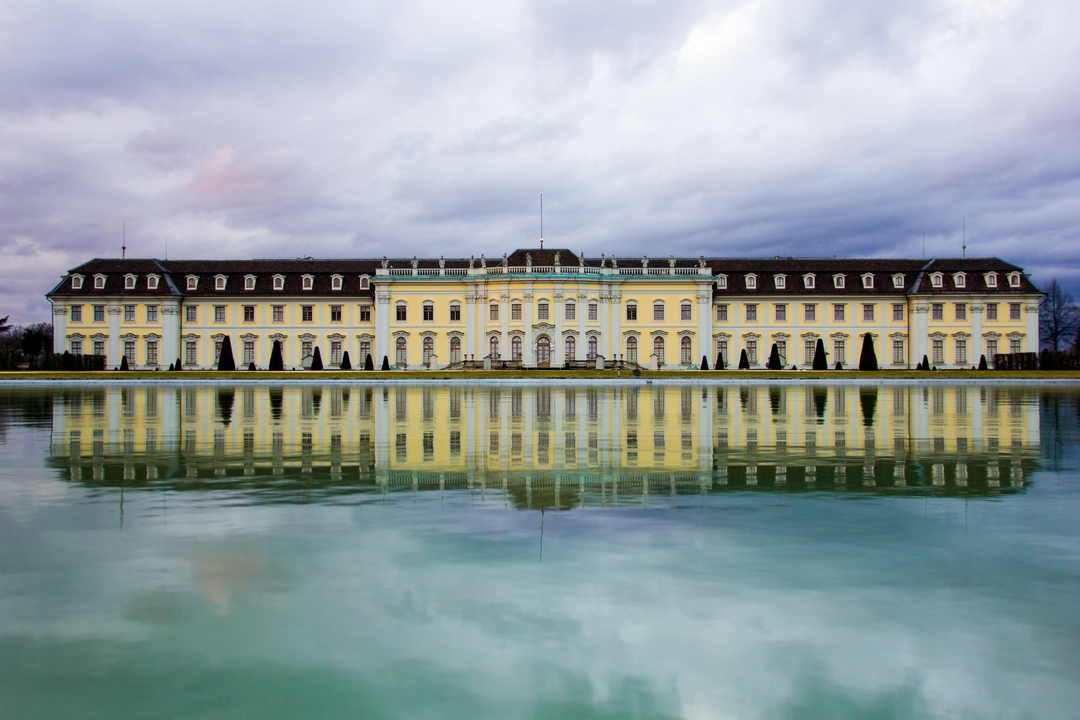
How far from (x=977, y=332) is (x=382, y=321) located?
47.4m

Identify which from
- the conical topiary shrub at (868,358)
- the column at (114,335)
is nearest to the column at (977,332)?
the conical topiary shrub at (868,358)

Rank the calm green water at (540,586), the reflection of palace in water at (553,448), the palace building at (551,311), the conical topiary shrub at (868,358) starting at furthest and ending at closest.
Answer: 1. the palace building at (551,311)
2. the conical topiary shrub at (868,358)
3. the reflection of palace in water at (553,448)
4. the calm green water at (540,586)

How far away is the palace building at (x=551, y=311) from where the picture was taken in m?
66.8

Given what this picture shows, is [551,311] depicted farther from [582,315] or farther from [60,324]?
[60,324]

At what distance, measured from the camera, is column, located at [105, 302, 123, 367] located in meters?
67.8

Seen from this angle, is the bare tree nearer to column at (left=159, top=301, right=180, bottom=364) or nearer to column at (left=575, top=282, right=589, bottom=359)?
column at (left=575, top=282, right=589, bottom=359)

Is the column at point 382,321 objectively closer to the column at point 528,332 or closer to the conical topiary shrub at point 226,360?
the column at point 528,332

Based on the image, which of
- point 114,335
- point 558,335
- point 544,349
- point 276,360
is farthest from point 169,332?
point 558,335

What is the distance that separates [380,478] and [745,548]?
5114 millimetres

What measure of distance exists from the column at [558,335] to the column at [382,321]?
1337cm

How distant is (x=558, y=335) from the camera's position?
66.2m

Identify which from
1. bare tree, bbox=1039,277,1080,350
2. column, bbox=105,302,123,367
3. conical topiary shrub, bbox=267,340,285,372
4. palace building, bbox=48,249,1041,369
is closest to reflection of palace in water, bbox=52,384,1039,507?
conical topiary shrub, bbox=267,340,285,372

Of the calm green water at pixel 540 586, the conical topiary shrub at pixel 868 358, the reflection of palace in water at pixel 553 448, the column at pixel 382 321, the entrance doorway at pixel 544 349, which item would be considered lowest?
the calm green water at pixel 540 586

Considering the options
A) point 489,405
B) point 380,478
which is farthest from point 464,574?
point 489,405
